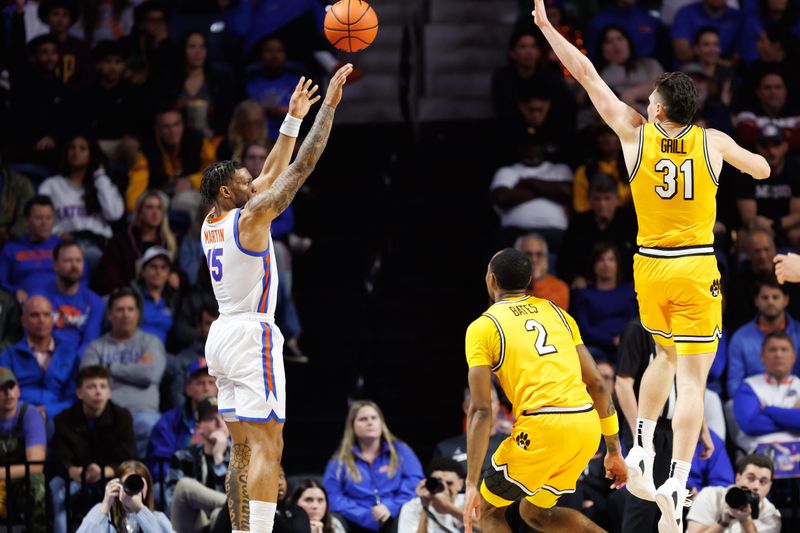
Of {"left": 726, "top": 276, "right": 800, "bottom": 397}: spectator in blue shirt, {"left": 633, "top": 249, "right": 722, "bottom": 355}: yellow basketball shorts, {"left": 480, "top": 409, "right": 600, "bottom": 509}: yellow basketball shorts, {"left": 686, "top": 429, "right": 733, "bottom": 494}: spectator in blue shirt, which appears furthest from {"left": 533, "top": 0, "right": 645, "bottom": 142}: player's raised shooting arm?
{"left": 726, "top": 276, "right": 800, "bottom": 397}: spectator in blue shirt

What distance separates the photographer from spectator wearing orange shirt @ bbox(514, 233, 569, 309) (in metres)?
12.4

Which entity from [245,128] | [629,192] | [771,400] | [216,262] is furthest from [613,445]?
[245,128]

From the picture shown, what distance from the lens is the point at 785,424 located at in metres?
11.5

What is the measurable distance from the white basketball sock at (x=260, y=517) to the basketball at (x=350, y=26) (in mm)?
3114

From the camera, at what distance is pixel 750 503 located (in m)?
9.95

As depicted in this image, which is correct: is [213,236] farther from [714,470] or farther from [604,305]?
[604,305]

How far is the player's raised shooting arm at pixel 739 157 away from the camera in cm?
828

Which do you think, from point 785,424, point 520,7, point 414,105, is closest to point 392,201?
point 414,105

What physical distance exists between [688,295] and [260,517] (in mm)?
2813

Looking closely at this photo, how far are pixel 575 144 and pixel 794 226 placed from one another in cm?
227

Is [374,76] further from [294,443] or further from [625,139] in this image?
[625,139]

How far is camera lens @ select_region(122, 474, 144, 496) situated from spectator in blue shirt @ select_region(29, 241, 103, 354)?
10.1ft

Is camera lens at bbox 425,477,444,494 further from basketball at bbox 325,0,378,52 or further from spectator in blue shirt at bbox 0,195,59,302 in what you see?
spectator in blue shirt at bbox 0,195,59,302

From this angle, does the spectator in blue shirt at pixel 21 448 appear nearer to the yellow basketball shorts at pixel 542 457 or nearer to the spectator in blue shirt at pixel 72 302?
the spectator in blue shirt at pixel 72 302
